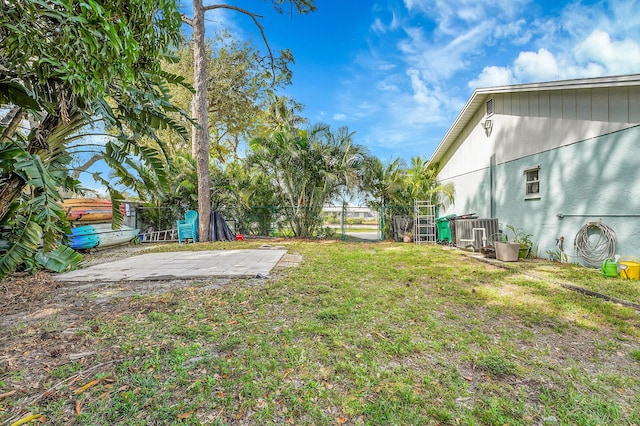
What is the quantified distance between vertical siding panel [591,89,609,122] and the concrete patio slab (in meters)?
7.73

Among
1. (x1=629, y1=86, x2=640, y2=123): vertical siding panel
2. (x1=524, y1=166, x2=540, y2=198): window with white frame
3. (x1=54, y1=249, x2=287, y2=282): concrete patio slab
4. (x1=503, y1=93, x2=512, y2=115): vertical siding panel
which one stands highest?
(x1=503, y1=93, x2=512, y2=115): vertical siding panel

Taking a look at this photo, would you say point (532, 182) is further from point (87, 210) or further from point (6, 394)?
point (87, 210)

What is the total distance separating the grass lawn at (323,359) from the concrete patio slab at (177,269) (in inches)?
33.2

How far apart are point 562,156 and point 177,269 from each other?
9.21 metres

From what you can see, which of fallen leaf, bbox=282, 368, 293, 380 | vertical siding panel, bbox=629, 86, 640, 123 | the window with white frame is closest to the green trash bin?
the window with white frame

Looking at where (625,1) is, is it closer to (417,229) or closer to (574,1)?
(574,1)

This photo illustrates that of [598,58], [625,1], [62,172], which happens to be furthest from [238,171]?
[598,58]

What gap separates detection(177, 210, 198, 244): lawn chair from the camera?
34.6 ft

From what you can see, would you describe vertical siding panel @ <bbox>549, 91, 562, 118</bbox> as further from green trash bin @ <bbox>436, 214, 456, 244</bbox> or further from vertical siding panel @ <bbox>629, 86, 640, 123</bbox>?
green trash bin @ <bbox>436, 214, 456, 244</bbox>

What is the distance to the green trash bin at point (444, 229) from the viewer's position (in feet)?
33.4

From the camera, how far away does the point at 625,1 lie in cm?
679

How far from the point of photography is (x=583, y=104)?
19.9ft

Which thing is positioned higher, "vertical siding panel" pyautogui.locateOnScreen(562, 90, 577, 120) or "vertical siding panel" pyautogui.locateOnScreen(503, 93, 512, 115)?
"vertical siding panel" pyautogui.locateOnScreen(503, 93, 512, 115)

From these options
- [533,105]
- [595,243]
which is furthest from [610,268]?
[533,105]
